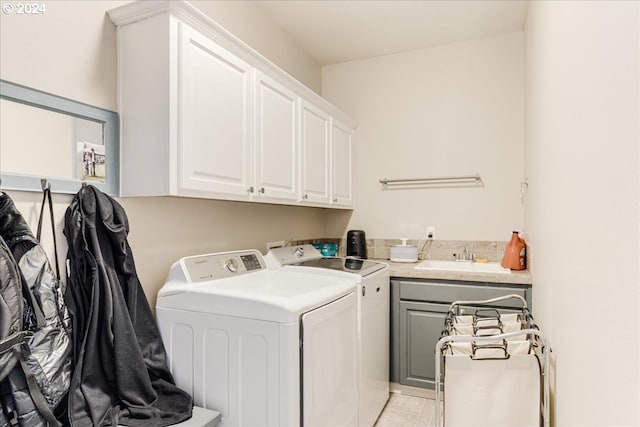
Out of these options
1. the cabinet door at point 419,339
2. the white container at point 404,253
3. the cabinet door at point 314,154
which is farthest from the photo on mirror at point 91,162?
the white container at point 404,253

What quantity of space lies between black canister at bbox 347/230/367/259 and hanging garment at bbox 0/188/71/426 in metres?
2.30

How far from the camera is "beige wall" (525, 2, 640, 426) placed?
71 cm

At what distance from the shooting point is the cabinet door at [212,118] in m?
1.66

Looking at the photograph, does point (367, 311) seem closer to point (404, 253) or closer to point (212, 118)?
point (404, 253)

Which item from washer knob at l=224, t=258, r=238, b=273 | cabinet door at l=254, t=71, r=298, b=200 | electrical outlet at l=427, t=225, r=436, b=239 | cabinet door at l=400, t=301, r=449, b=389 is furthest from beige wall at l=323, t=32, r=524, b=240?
washer knob at l=224, t=258, r=238, b=273

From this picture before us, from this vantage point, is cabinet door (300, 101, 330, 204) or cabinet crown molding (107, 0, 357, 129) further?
cabinet door (300, 101, 330, 204)

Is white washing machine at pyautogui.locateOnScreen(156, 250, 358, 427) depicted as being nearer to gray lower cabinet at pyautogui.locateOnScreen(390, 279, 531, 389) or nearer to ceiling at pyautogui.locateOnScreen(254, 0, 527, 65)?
gray lower cabinet at pyautogui.locateOnScreen(390, 279, 531, 389)

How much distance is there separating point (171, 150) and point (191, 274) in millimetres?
568

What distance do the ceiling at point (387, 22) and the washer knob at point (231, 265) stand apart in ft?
5.84

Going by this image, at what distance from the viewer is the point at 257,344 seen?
1506 mm

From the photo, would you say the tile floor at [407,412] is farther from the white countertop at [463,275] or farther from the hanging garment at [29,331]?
the hanging garment at [29,331]

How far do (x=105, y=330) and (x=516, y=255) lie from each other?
2508 millimetres

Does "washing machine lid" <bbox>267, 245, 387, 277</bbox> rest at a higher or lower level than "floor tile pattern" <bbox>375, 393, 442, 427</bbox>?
higher

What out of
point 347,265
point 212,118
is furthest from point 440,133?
point 212,118
